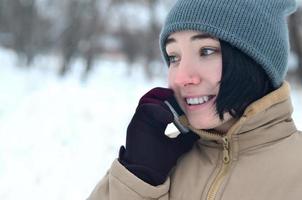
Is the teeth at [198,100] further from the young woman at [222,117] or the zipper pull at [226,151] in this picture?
the zipper pull at [226,151]

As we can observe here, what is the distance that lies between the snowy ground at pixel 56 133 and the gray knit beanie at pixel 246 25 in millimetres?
3150

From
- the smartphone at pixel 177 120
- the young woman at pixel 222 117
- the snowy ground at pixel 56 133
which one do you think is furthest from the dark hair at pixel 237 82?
the snowy ground at pixel 56 133

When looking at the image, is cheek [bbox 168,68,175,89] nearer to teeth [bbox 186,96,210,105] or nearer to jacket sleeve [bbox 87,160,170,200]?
teeth [bbox 186,96,210,105]

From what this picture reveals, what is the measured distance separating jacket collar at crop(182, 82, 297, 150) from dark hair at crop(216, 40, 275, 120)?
29mm

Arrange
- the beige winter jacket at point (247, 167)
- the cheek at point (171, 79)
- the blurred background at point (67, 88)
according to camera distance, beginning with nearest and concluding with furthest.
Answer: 1. the beige winter jacket at point (247, 167)
2. the cheek at point (171, 79)
3. the blurred background at point (67, 88)

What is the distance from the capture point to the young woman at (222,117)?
1181 mm

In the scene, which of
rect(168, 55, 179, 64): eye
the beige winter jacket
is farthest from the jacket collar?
rect(168, 55, 179, 64): eye

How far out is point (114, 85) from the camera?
43.4 ft

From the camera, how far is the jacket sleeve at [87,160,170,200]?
3.93 ft

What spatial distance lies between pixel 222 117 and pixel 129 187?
0.92ft

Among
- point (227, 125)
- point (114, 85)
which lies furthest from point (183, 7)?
point (114, 85)

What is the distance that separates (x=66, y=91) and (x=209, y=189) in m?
8.74

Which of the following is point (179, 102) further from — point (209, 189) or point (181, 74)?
point (209, 189)

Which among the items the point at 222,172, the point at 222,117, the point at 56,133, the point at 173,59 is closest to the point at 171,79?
the point at 173,59
